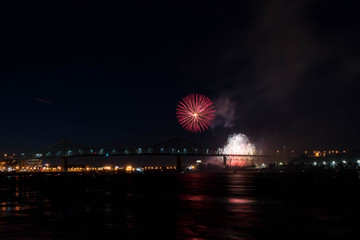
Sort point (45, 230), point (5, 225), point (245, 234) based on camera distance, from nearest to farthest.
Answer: point (245, 234), point (45, 230), point (5, 225)

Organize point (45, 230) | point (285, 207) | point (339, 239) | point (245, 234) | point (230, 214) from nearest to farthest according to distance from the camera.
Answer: point (339, 239) < point (245, 234) < point (45, 230) < point (230, 214) < point (285, 207)

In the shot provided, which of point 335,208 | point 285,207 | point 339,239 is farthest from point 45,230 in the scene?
point 335,208

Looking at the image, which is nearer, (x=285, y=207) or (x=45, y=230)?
(x=45, y=230)

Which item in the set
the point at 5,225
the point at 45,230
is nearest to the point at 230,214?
the point at 45,230

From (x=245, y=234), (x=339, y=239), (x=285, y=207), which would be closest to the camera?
(x=339, y=239)

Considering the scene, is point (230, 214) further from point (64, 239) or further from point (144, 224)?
point (64, 239)

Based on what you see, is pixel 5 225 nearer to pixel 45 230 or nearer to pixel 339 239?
pixel 45 230

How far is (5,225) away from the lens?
26406mm

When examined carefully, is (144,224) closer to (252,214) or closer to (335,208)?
(252,214)

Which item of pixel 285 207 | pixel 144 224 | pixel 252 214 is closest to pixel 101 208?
pixel 144 224

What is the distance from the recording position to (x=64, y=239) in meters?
21.6

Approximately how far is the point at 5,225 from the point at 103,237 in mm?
8260

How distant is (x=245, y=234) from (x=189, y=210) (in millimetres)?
12278

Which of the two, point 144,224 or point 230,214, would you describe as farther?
point 230,214
